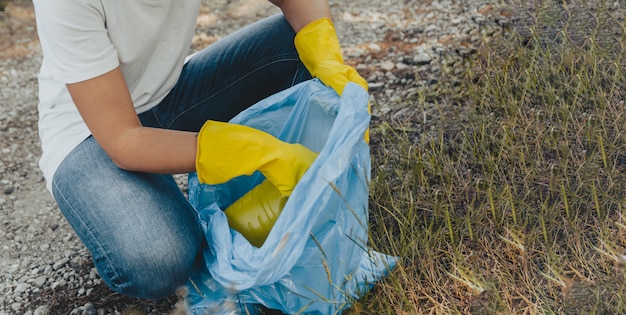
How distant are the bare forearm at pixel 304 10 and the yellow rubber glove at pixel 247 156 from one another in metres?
0.49

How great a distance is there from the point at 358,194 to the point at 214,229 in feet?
1.16

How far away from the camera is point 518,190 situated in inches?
73.7

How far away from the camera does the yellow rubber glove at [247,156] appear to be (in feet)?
4.77

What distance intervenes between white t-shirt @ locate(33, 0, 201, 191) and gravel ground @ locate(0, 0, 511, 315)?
0.44 metres

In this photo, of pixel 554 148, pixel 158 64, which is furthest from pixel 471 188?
pixel 158 64

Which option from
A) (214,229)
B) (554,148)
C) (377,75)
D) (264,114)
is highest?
(264,114)

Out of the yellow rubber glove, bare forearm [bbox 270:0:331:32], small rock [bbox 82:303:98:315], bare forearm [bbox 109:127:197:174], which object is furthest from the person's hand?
small rock [bbox 82:303:98:315]

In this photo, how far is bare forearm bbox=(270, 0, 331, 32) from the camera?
1851 millimetres

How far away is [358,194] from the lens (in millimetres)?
1561

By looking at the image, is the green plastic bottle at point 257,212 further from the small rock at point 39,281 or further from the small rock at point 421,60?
the small rock at point 421,60

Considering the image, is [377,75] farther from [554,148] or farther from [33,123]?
[33,123]

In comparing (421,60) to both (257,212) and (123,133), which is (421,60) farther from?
(123,133)

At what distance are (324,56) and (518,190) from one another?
65 centimetres

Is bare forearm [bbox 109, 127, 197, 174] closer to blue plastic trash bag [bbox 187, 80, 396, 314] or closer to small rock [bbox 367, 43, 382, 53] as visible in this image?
blue plastic trash bag [bbox 187, 80, 396, 314]
